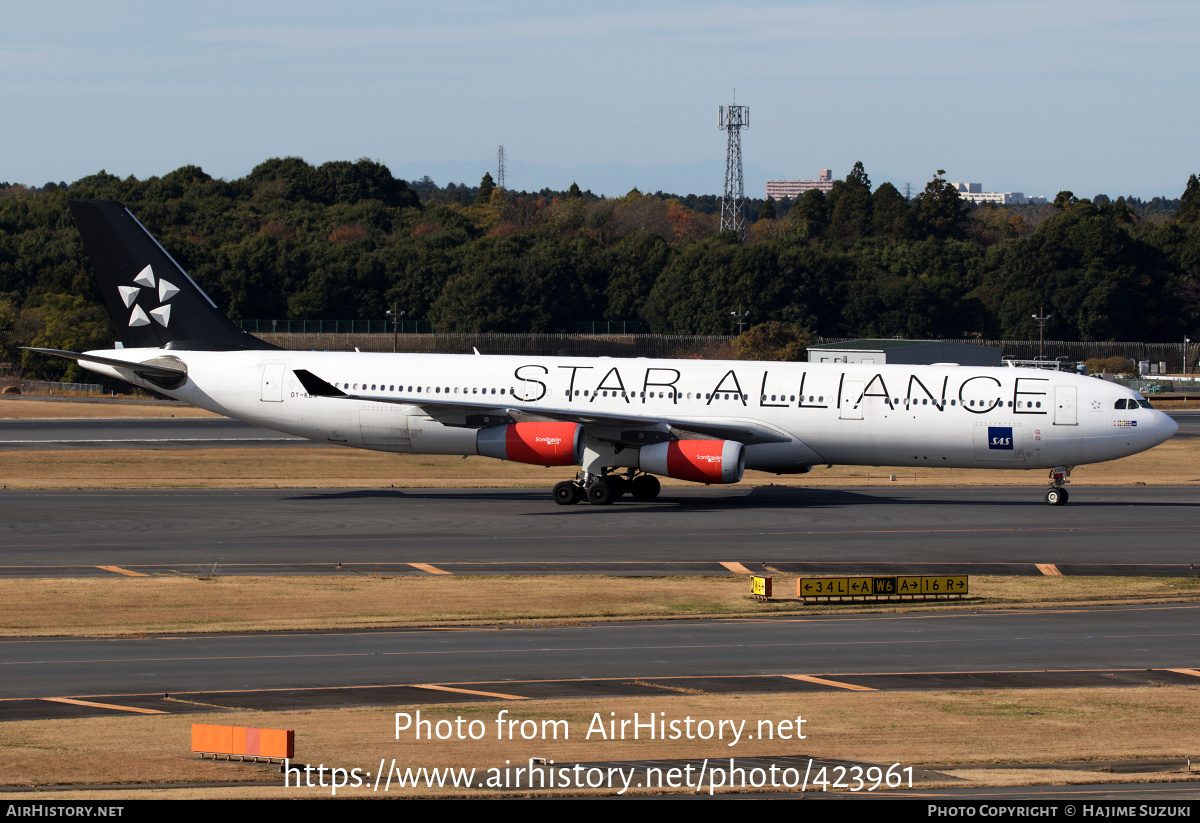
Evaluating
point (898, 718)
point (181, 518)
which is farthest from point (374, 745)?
point (181, 518)

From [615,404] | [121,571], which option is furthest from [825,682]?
[615,404]

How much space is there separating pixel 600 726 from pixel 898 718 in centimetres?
436

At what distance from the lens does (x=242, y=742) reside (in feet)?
51.3

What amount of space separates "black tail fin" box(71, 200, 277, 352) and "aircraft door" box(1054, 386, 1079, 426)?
29018 mm

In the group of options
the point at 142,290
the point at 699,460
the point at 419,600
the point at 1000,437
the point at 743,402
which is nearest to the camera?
the point at 419,600

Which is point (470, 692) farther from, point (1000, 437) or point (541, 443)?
point (1000, 437)

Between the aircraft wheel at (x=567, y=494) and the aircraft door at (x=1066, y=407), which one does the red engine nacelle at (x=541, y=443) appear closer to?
the aircraft wheel at (x=567, y=494)

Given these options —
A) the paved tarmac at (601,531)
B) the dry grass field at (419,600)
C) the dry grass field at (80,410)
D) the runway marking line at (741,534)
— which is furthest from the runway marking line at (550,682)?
the dry grass field at (80,410)

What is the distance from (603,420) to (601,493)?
3.05m

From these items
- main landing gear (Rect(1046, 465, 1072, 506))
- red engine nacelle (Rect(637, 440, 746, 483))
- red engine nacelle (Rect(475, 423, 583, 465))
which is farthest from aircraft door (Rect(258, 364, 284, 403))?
main landing gear (Rect(1046, 465, 1072, 506))

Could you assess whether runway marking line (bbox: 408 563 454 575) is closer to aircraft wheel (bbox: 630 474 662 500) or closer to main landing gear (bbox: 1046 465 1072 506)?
aircraft wheel (bbox: 630 474 662 500)

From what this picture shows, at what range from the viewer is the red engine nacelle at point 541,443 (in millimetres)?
41375
